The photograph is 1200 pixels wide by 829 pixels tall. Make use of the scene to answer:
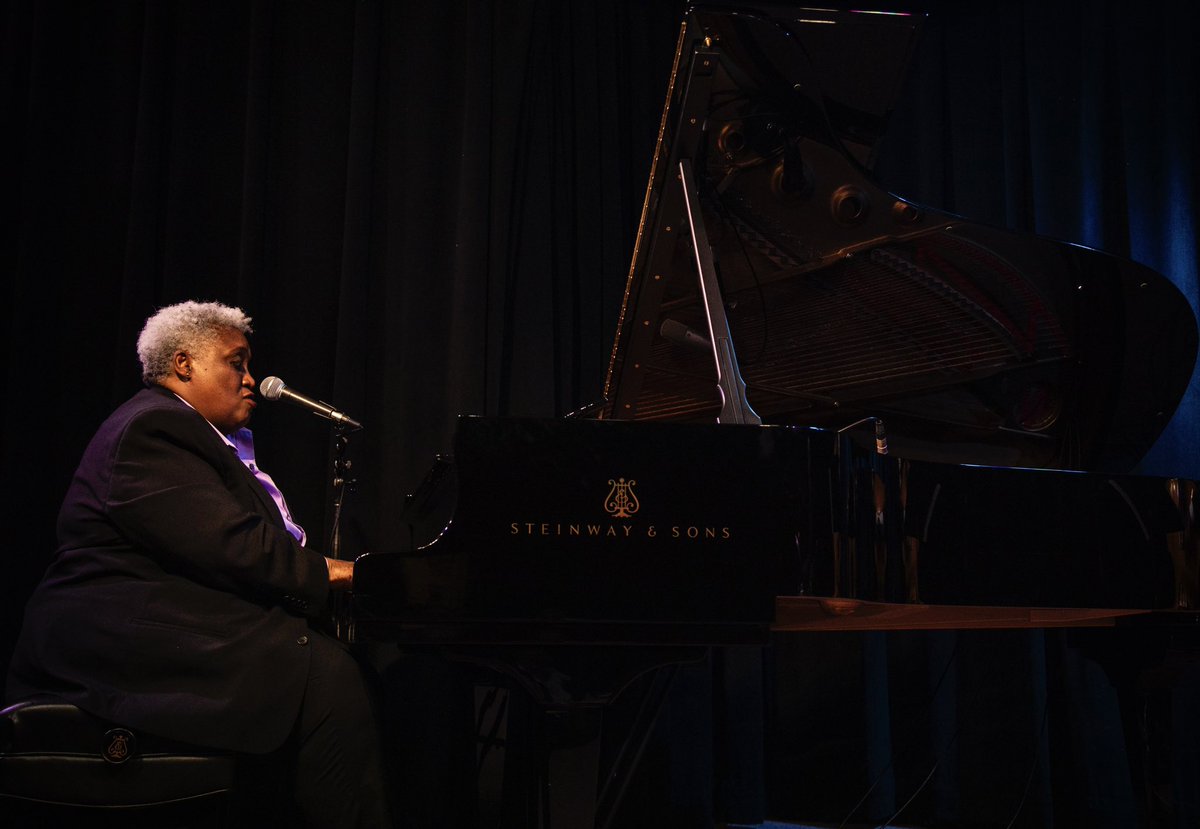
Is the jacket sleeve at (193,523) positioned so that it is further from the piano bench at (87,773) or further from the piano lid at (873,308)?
the piano lid at (873,308)

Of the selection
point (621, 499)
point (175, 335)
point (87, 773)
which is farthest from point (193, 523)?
point (621, 499)

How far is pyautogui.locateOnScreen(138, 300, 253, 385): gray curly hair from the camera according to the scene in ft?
8.69

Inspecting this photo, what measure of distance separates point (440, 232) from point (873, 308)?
5.47 feet

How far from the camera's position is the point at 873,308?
9.12ft

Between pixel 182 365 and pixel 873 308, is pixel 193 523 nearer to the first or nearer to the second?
pixel 182 365

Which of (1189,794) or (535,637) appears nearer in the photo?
(535,637)

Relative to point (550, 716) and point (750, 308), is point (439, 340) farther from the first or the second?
point (550, 716)

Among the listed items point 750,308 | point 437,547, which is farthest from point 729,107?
point 437,547

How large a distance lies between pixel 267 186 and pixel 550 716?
8.47 feet

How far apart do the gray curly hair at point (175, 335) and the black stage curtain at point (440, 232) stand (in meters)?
0.72

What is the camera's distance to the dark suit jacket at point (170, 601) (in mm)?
2025

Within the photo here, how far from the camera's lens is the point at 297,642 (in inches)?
86.5

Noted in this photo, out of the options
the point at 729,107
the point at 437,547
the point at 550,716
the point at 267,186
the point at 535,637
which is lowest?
the point at 550,716

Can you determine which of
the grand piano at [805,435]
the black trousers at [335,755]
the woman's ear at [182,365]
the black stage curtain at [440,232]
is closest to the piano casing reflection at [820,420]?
the grand piano at [805,435]
